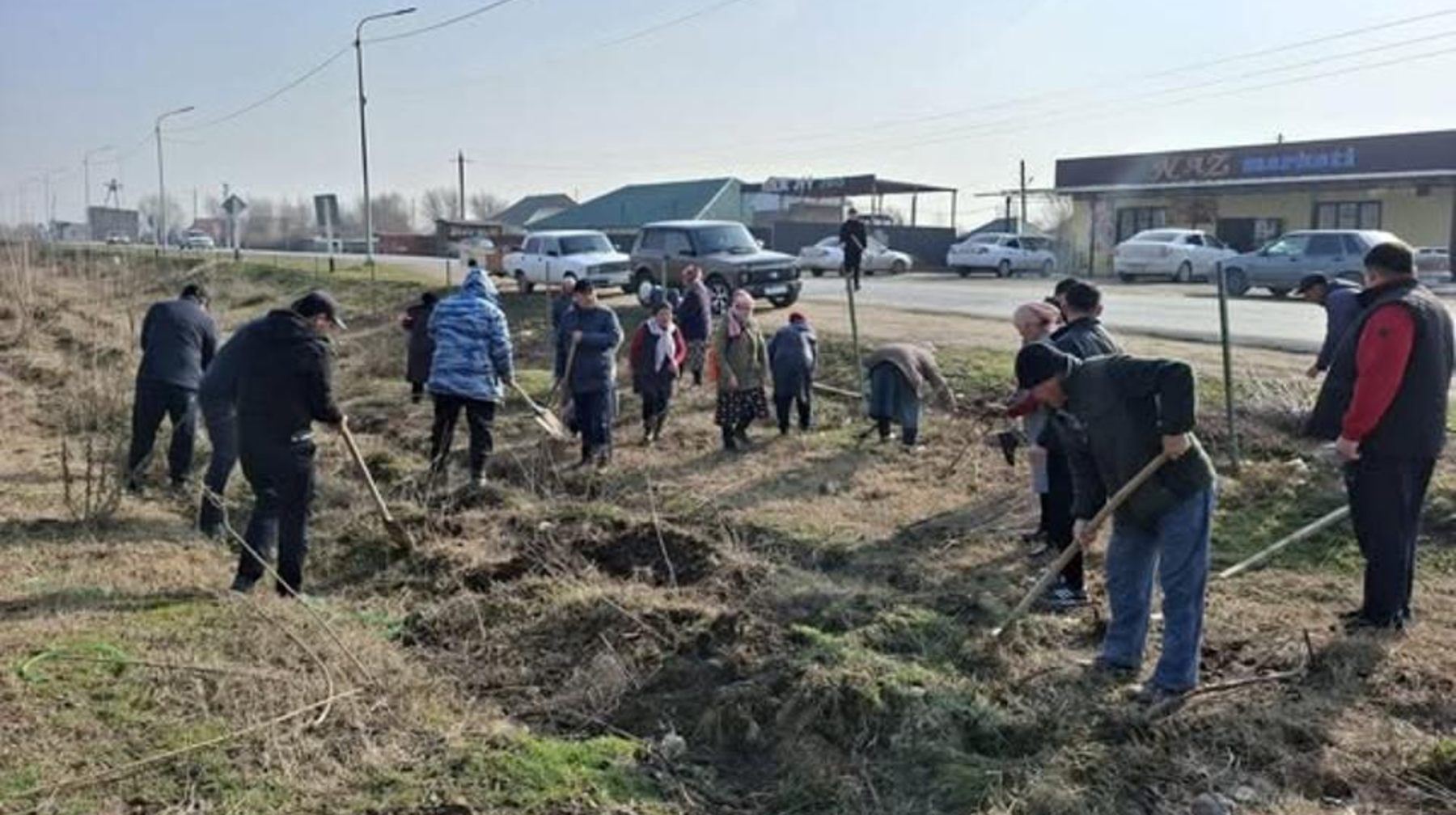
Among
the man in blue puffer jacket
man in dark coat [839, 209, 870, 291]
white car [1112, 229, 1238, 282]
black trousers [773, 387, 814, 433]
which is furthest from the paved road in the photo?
the man in blue puffer jacket

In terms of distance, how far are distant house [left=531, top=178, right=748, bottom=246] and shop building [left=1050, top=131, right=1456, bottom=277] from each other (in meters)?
19.9

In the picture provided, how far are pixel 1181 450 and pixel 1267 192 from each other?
3540cm

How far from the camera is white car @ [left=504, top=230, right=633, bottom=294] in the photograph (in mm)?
24484

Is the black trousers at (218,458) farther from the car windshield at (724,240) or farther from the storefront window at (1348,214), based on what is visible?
the storefront window at (1348,214)

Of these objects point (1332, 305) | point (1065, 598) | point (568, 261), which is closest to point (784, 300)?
point (568, 261)

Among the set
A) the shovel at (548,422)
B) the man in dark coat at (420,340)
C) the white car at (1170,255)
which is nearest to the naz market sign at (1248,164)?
the white car at (1170,255)

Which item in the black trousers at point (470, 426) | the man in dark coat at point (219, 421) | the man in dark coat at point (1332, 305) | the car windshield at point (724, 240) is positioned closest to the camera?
the man in dark coat at point (219, 421)

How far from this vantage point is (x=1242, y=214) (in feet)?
122

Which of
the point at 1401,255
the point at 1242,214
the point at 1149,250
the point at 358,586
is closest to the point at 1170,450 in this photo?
the point at 1401,255

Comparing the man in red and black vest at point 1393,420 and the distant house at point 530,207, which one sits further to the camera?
the distant house at point 530,207

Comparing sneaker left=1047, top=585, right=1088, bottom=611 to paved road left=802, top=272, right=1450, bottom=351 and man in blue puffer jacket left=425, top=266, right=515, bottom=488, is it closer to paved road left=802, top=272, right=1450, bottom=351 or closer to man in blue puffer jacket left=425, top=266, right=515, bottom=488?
man in blue puffer jacket left=425, top=266, right=515, bottom=488

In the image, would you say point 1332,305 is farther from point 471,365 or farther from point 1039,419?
point 471,365

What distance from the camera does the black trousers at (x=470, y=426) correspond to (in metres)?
8.66

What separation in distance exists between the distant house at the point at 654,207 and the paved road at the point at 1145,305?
26.0 meters
